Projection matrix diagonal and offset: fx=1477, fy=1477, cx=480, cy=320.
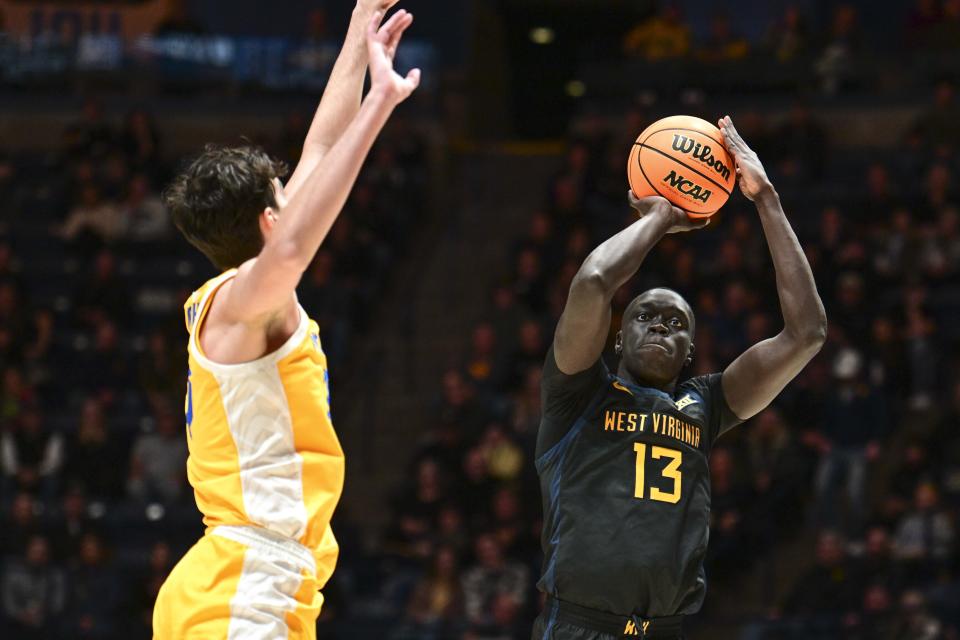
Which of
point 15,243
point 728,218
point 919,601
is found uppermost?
point 728,218

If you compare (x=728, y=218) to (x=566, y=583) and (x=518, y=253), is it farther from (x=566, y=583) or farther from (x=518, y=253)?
(x=566, y=583)

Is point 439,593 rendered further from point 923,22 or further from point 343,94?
point 923,22

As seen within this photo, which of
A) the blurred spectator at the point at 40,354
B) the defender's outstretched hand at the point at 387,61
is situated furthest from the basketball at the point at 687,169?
the blurred spectator at the point at 40,354

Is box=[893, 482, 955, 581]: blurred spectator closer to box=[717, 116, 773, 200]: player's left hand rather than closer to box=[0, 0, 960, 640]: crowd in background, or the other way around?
box=[0, 0, 960, 640]: crowd in background

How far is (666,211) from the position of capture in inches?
185

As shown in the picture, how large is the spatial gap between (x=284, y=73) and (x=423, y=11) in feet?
7.75

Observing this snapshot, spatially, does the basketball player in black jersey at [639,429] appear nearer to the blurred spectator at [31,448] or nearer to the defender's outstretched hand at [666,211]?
the defender's outstretched hand at [666,211]


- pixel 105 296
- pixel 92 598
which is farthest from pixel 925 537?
pixel 105 296

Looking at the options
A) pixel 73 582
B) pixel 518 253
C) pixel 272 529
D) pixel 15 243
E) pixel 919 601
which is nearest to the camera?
pixel 272 529

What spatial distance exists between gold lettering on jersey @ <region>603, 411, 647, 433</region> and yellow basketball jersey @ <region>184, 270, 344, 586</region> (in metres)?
1.11

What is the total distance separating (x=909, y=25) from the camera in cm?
1653

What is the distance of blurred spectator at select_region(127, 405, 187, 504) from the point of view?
40.0 ft

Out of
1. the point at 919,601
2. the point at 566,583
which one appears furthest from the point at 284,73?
the point at 566,583

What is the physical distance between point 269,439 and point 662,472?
1.38 m
